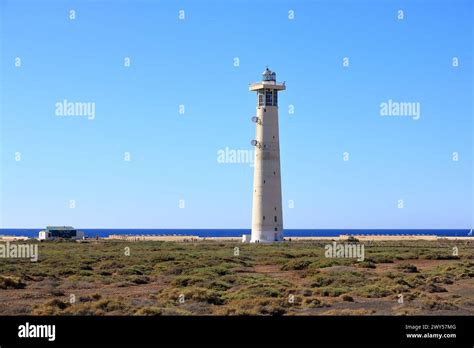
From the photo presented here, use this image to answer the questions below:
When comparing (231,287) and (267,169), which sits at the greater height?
(267,169)

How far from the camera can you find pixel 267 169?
72.4m

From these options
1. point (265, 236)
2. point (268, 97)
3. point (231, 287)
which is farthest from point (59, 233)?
point (231, 287)

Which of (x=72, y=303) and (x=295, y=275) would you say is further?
(x=295, y=275)

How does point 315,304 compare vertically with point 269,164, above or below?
below

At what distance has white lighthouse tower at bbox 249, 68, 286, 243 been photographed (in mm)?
72438

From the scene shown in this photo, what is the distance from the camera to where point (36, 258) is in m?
49.3

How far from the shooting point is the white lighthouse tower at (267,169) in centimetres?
7244

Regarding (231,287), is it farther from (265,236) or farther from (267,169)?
(265,236)

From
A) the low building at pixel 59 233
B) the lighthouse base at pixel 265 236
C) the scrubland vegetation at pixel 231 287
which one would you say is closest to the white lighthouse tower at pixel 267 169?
the lighthouse base at pixel 265 236
